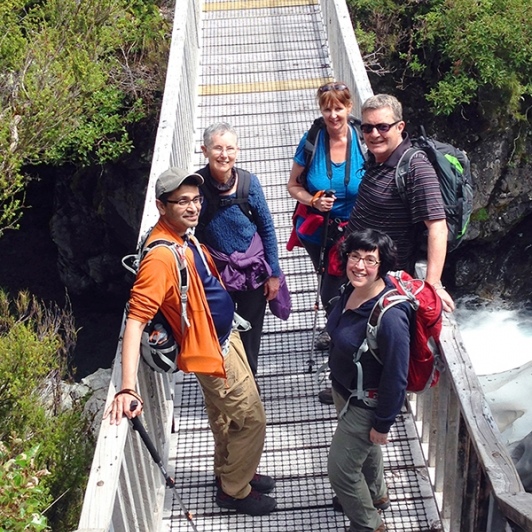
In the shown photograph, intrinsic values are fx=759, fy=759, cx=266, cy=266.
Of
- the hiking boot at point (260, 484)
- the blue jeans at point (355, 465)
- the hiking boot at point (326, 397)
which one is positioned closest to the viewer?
the blue jeans at point (355, 465)

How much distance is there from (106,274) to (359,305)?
38.4ft

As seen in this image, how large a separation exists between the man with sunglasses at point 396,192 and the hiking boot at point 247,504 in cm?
146

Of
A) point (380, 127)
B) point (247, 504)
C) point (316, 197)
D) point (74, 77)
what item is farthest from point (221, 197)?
point (74, 77)

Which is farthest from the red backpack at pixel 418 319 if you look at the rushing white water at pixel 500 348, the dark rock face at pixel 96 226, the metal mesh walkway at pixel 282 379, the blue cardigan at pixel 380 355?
the dark rock face at pixel 96 226

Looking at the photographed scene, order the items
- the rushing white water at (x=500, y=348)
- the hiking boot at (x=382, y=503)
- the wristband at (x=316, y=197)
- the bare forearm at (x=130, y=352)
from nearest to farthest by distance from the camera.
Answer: the bare forearm at (x=130, y=352), the hiking boot at (x=382, y=503), the wristband at (x=316, y=197), the rushing white water at (x=500, y=348)

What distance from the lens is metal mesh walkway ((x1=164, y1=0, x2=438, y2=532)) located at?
397 cm

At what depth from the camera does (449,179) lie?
3.66 meters

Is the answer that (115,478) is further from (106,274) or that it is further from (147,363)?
(106,274)

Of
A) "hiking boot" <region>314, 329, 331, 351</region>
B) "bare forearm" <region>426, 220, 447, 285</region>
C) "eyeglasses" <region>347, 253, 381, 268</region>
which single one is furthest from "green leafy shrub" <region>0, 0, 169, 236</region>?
"eyeglasses" <region>347, 253, 381, 268</region>

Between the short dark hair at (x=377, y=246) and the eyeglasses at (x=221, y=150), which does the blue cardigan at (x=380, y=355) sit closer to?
the short dark hair at (x=377, y=246)

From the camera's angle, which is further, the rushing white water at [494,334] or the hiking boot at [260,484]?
the rushing white water at [494,334]

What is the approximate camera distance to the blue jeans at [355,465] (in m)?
3.30

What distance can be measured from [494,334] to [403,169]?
383 inches

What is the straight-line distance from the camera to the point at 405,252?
3.78m
